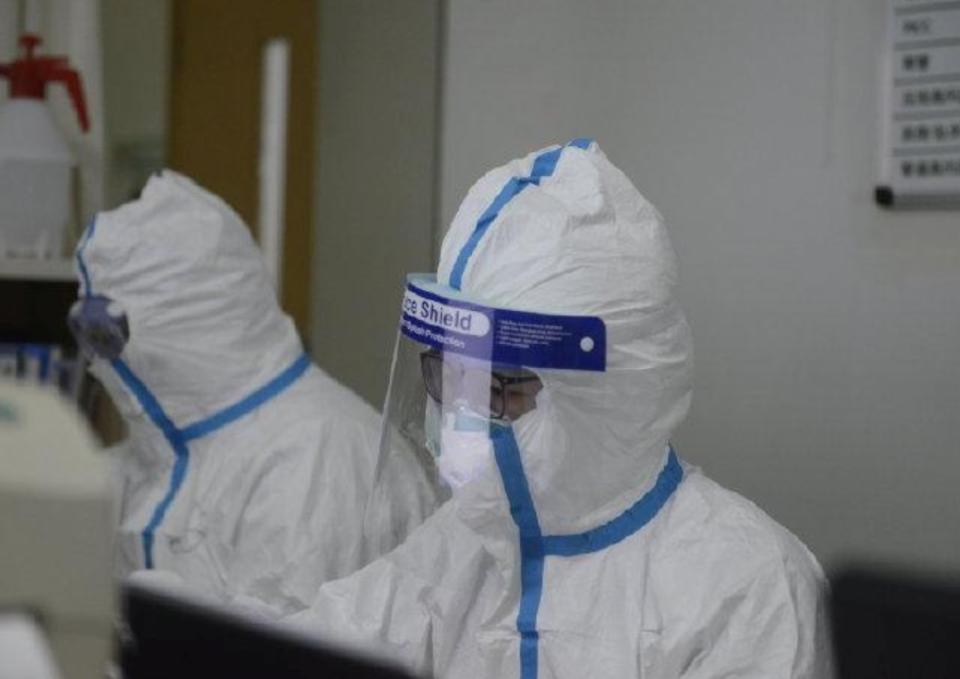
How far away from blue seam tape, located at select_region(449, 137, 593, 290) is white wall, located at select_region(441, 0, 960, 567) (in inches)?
21.2

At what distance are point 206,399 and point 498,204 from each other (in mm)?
Result: 785

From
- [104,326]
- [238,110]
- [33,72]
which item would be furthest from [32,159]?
[104,326]

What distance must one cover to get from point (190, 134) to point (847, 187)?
4.60 feet

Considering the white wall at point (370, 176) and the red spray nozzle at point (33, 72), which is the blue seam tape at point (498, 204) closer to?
the white wall at point (370, 176)

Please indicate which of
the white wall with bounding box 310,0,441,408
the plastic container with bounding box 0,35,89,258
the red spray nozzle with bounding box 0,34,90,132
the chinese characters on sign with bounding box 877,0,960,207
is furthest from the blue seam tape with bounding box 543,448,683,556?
the red spray nozzle with bounding box 0,34,90,132

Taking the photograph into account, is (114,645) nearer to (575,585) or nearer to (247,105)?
(575,585)

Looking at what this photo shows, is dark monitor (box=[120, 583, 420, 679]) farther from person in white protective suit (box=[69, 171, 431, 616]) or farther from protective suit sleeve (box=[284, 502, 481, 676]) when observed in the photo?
person in white protective suit (box=[69, 171, 431, 616])

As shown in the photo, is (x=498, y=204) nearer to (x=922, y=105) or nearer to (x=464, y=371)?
(x=464, y=371)

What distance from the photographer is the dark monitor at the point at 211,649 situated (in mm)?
691

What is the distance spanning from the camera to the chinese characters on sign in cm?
187

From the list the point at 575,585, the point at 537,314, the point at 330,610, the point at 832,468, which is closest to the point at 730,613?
the point at 575,585

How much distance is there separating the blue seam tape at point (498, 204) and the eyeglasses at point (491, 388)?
0.10m

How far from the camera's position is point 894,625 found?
724 millimetres

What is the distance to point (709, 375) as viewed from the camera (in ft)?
6.91
